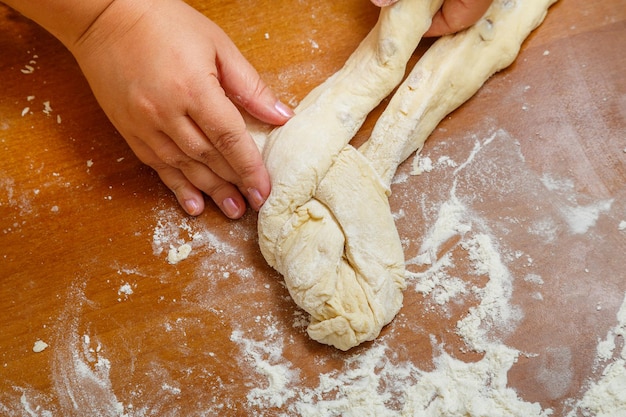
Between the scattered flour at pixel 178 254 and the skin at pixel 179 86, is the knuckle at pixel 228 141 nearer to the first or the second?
the skin at pixel 179 86

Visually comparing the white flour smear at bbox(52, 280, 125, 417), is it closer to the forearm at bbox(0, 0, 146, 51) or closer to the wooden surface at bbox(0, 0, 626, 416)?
the wooden surface at bbox(0, 0, 626, 416)

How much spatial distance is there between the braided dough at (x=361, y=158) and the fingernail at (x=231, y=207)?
118mm

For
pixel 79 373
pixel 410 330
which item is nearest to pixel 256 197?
pixel 410 330

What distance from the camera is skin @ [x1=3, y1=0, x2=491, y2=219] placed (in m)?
1.31

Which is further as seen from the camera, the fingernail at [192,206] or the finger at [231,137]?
the fingernail at [192,206]

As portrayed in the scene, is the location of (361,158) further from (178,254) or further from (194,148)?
(178,254)

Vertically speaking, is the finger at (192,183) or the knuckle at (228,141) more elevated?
the knuckle at (228,141)

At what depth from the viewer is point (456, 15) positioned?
1401 mm

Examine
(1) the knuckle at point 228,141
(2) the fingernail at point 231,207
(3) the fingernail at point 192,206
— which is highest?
(1) the knuckle at point 228,141

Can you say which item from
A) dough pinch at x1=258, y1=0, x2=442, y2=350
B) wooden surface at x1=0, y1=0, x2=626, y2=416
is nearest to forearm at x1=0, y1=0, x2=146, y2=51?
wooden surface at x1=0, y1=0, x2=626, y2=416

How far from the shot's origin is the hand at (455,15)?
1.38 m

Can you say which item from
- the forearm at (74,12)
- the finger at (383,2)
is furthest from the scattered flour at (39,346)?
the finger at (383,2)

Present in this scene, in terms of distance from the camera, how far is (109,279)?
1.44 metres

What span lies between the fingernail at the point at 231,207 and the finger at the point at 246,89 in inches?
8.6
